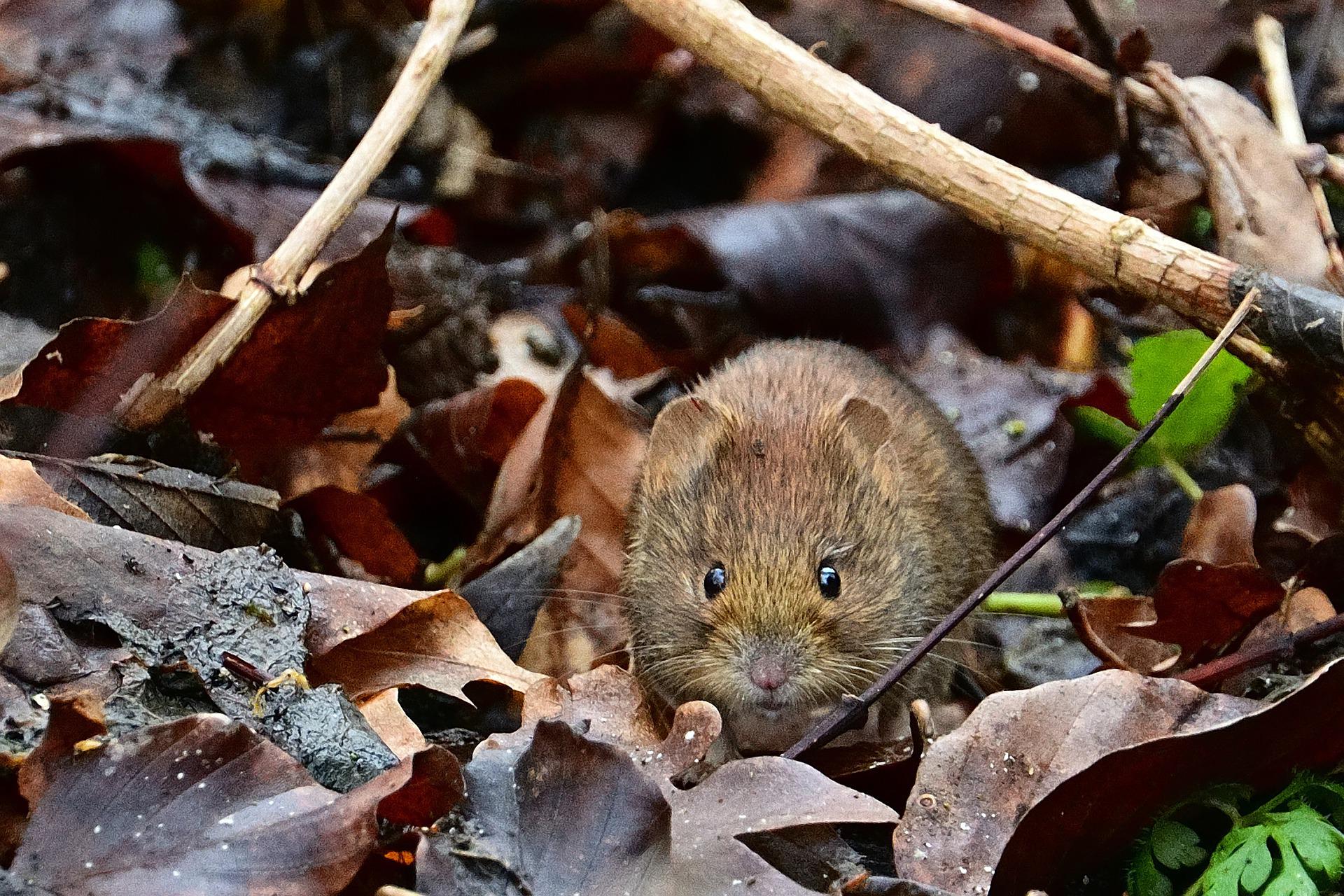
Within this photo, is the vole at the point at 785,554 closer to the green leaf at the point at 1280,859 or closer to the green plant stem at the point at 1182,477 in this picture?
the green plant stem at the point at 1182,477

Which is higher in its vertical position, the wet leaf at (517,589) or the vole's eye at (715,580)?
the vole's eye at (715,580)

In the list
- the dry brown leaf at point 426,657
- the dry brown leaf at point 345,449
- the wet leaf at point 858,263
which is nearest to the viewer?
the dry brown leaf at point 426,657

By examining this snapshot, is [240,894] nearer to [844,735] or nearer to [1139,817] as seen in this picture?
[1139,817]

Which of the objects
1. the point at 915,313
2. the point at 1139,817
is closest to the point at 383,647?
the point at 1139,817

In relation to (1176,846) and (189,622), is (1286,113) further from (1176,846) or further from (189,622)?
(189,622)

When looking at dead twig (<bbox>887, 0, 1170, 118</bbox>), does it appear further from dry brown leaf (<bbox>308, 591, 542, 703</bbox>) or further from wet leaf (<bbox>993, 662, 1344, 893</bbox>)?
dry brown leaf (<bbox>308, 591, 542, 703</bbox>)

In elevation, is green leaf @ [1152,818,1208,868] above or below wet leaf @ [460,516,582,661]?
above

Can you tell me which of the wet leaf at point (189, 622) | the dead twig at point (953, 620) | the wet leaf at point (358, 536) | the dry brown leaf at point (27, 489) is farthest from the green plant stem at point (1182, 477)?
the dry brown leaf at point (27, 489)

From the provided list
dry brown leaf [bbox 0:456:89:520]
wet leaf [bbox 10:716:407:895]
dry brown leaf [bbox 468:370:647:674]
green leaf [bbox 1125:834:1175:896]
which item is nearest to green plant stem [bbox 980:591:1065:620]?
dry brown leaf [bbox 468:370:647:674]
